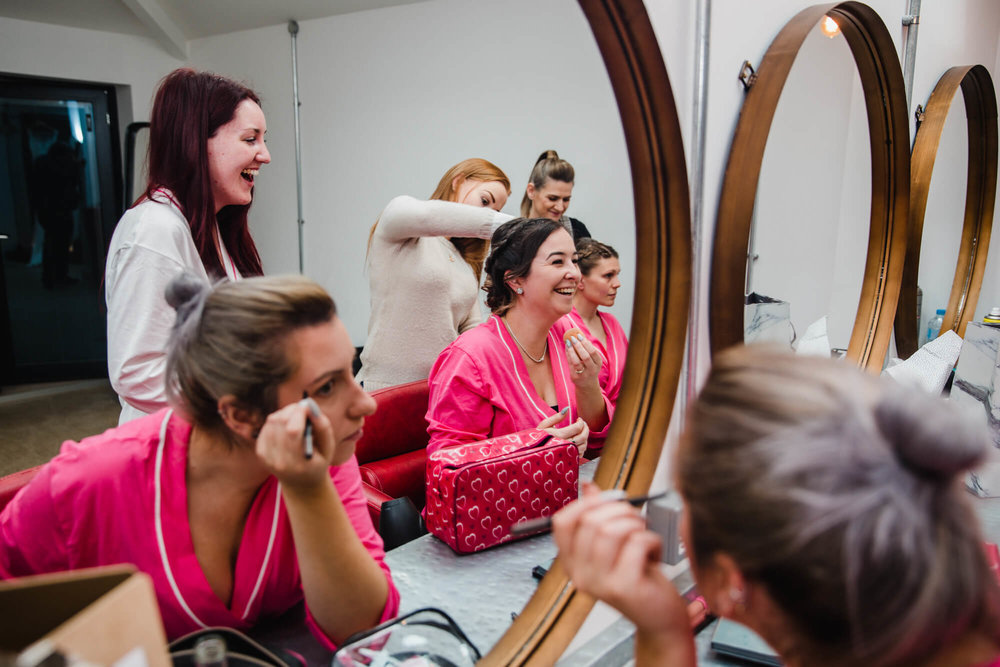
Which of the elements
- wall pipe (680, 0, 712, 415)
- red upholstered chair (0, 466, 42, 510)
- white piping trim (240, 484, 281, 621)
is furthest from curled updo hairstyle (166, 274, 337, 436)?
wall pipe (680, 0, 712, 415)

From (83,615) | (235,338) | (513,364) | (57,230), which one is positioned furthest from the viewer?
(57,230)

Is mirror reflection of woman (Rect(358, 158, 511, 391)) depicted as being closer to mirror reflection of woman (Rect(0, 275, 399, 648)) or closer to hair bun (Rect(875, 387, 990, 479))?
mirror reflection of woman (Rect(0, 275, 399, 648))

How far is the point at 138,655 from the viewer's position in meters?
0.35

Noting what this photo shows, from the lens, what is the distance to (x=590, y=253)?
1.26 metres

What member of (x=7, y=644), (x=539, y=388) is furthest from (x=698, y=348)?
(x=7, y=644)

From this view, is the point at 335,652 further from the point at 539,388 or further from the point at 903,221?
the point at 903,221

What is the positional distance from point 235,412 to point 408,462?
75 cm

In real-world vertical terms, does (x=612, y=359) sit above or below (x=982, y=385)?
above

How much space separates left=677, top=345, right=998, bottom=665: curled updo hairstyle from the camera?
349 mm

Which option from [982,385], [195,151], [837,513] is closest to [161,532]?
[195,151]

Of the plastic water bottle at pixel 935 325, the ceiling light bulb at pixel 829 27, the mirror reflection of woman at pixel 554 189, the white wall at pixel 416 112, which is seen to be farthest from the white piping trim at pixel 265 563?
the plastic water bottle at pixel 935 325

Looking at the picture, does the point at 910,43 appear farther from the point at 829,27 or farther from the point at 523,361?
the point at 523,361

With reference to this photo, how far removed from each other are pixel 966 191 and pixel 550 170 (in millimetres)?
1854

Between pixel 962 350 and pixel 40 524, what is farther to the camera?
pixel 962 350
